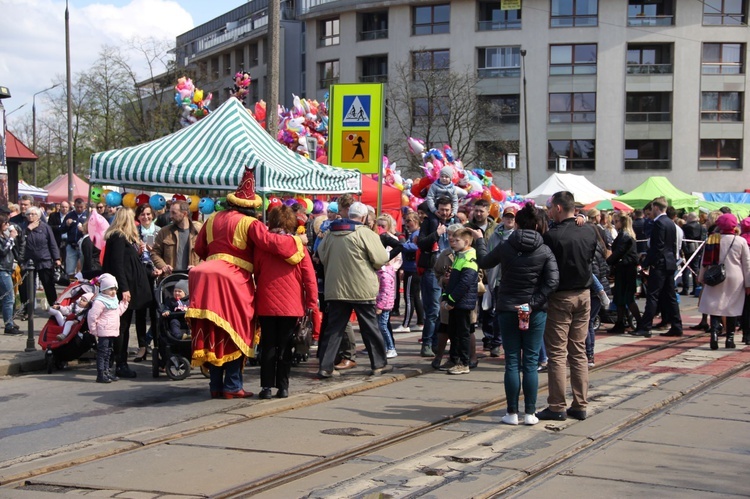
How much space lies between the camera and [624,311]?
15000 mm

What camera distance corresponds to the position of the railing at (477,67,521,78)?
5438 centimetres

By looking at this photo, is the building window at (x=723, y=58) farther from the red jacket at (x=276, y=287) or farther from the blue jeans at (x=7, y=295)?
the red jacket at (x=276, y=287)

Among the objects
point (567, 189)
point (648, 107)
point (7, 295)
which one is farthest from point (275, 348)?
point (648, 107)

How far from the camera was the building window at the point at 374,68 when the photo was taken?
57.9 metres

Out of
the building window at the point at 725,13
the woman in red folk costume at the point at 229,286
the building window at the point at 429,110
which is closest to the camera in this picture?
the woman in red folk costume at the point at 229,286

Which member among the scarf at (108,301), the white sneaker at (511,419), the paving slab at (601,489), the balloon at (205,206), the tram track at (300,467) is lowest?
the tram track at (300,467)

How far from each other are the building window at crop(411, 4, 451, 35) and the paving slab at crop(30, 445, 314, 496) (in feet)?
167

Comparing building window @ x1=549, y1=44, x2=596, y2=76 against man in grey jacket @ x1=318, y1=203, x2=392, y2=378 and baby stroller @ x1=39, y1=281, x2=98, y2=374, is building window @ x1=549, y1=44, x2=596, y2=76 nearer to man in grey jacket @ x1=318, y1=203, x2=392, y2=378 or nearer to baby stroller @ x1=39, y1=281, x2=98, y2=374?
man in grey jacket @ x1=318, y1=203, x2=392, y2=378

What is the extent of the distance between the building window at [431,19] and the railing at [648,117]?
1190 cm

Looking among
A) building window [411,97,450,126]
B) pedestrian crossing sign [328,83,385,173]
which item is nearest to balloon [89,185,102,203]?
pedestrian crossing sign [328,83,385,173]

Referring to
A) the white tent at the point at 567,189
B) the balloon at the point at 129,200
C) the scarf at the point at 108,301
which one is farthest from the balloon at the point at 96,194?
the white tent at the point at 567,189

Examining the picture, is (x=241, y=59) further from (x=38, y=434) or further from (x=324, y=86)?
(x=38, y=434)

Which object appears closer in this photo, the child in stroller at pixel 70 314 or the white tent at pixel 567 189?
the child in stroller at pixel 70 314

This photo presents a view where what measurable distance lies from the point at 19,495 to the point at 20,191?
29.2m
